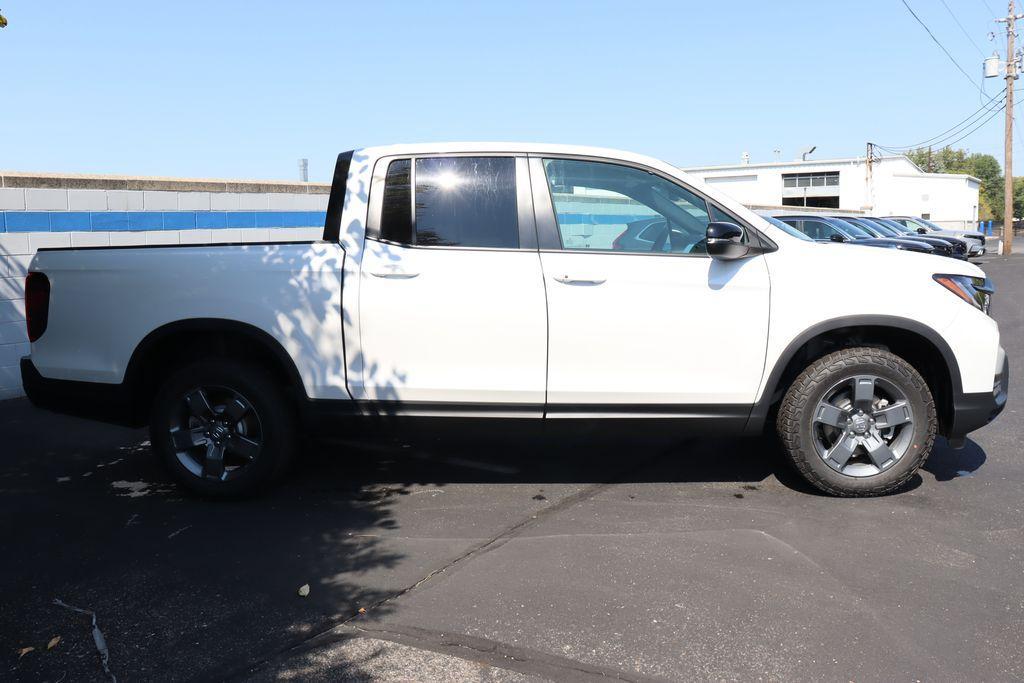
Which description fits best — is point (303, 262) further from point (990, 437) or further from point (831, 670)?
point (990, 437)

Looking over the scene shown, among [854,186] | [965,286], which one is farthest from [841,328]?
[854,186]

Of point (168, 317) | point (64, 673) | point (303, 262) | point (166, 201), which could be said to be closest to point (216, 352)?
point (168, 317)

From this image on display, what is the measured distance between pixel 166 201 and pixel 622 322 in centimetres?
658

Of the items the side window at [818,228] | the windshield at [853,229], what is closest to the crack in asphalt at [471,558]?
the side window at [818,228]

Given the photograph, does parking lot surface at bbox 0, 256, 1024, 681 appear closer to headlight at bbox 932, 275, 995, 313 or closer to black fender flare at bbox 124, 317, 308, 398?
black fender flare at bbox 124, 317, 308, 398

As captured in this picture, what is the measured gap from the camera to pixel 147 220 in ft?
29.9

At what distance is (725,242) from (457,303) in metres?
1.43

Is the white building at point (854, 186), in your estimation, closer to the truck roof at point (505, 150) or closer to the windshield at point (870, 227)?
the windshield at point (870, 227)

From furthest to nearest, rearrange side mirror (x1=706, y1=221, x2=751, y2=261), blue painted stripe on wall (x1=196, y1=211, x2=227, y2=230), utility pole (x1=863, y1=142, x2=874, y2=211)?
utility pole (x1=863, y1=142, x2=874, y2=211) < blue painted stripe on wall (x1=196, y1=211, x2=227, y2=230) < side mirror (x1=706, y1=221, x2=751, y2=261)

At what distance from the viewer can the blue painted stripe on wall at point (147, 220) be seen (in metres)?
7.92

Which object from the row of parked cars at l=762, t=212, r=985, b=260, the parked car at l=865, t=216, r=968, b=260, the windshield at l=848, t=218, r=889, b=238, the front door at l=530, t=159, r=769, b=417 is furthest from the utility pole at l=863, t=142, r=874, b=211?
the front door at l=530, t=159, r=769, b=417

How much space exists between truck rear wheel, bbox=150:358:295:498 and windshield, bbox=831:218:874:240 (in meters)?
18.3

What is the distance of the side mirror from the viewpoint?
4.42 metres

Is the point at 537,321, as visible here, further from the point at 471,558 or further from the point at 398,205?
the point at 471,558
